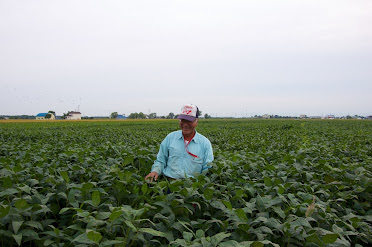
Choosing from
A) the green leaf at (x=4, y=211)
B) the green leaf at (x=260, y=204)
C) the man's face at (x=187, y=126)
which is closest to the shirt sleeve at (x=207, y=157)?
the man's face at (x=187, y=126)

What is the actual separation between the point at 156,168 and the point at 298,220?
6.79ft

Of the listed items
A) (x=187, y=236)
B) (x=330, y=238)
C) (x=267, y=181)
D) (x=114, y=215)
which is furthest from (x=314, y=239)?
(x=114, y=215)

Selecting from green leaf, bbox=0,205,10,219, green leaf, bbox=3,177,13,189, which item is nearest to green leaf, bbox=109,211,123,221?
green leaf, bbox=0,205,10,219

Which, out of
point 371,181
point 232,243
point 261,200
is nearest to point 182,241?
point 232,243

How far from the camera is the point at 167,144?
3.69 metres

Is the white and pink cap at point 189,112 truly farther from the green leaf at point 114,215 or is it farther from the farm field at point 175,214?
the green leaf at point 114,215

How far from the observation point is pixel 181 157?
3576 mm

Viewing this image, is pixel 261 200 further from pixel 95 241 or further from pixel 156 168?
pixel 156 168

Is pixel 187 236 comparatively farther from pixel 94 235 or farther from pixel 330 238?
pixel 330 238

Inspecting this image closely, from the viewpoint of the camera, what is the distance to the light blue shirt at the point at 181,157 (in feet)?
11.6

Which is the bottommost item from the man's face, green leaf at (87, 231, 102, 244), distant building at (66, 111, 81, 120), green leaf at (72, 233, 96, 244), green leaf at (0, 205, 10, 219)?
green leaf at (72, 233, 96, 244)

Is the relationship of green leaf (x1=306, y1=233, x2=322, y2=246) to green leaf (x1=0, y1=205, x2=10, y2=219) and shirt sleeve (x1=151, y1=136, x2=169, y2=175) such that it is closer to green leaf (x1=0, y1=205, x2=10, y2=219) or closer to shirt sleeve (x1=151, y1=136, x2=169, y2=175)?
green leaf (x1=0, y1=205, x2=10, y2=219)

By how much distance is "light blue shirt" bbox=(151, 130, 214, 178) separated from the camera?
3.54 meters

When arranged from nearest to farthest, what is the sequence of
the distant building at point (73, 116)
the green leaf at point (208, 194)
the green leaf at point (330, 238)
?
the green leaf at point (330, 238), the green leaf at point (208, 194), the distant building at point (73, 116)
